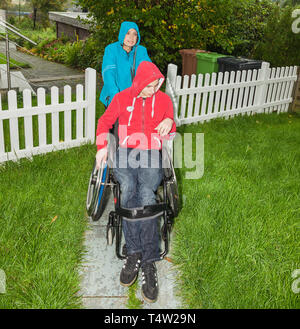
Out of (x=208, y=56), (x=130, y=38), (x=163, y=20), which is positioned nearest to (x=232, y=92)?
(x=208, y=56)

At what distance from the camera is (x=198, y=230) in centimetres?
297

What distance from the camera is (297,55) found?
7633 millimetres

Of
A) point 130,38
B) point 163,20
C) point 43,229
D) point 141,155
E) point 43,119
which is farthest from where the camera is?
point 163,20

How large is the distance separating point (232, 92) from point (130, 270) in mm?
5457

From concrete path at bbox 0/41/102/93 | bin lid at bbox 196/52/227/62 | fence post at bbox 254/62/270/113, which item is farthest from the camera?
concrete path at bbox 0/41/102/93

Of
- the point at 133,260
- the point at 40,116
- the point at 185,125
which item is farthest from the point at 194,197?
the point at 185,125

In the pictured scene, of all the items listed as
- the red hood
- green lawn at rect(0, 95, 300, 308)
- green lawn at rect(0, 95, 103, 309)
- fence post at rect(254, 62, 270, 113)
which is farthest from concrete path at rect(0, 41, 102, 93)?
the red hood

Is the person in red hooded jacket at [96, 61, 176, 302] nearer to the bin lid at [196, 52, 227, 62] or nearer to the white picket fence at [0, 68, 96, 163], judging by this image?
the white picket fence at [0, 68, 96, 163]

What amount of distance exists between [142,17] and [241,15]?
17.3 feet

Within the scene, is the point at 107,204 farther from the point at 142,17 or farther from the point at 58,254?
the point at 142,17

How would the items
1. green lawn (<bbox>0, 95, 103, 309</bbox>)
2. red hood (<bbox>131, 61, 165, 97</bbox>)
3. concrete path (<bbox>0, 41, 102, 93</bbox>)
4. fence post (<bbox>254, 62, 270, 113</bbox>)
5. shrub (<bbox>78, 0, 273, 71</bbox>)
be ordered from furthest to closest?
concrete path (<bbox>0, 41, 102, 93</bbox>)
shrub (<bbox>78, 0, 273, 71</bbox>)
fence post (<bbox>254, 62, 270, 113</bbox>)
red hood (<bbox>131, 61, 165, 97</bbox>)
green lawn (<bbox>0, 95, 103, 309</bbox>)

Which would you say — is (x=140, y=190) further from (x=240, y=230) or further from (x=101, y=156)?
(x=240, y=230)

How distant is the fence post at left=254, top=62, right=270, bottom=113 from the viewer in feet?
22.2

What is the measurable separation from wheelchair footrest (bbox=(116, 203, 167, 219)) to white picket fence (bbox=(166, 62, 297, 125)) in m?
3.19
